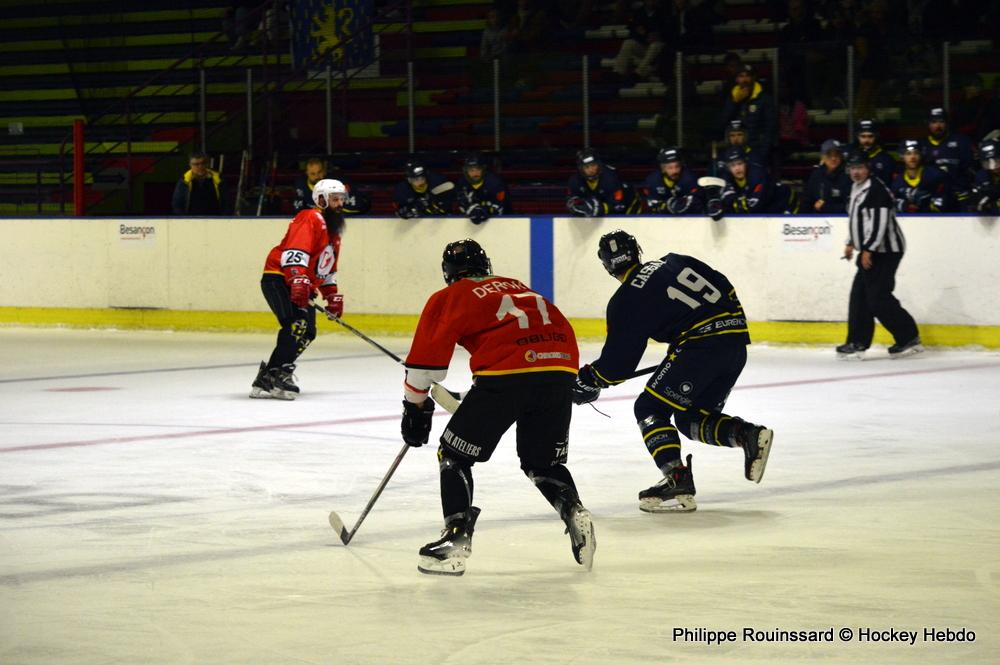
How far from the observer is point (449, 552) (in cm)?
538

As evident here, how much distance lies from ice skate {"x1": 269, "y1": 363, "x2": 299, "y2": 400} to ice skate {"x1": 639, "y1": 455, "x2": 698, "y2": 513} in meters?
4.68

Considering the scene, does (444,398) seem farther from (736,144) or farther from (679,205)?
(736,144)

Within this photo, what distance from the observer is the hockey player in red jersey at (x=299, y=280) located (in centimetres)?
1077

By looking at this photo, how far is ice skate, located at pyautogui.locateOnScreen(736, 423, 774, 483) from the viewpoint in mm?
6875

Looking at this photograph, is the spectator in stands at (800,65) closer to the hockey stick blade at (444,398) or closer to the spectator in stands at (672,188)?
the spectator in stands at (672,188)

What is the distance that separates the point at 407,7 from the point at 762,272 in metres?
6.73

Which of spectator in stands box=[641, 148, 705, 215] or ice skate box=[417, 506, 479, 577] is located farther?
spectator in stands box=[641, 148, 705, 215]

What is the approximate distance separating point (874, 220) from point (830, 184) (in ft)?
4.02

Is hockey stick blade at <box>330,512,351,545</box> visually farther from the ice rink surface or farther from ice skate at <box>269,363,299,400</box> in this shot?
ice skate at <box>269,363,299,400</box>

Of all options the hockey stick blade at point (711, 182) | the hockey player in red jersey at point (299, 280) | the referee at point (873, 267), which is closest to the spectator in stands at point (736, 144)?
the hockey stick blade at point (711, 182)

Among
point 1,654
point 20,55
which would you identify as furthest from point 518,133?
point 1,654

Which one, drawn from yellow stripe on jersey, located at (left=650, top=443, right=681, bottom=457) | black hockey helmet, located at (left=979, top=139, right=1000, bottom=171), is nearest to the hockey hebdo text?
yellow stripe on jersey, located at (left=650, top=443, right=681, bottom=457)

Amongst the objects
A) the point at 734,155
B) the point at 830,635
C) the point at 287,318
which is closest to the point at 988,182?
the point at 734,155

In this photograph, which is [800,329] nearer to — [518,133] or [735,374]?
[518,133]
